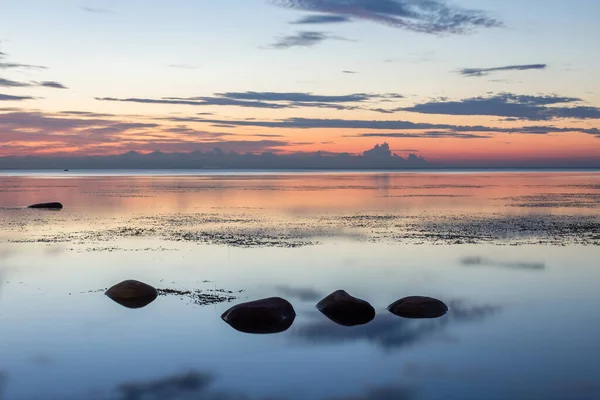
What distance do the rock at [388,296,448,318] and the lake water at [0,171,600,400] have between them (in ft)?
1.38

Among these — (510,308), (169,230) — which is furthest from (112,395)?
(169,230)

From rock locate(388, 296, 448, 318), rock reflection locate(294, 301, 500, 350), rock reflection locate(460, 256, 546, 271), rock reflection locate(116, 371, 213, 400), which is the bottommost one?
rock reflection locate(116, 371, 213, 400)

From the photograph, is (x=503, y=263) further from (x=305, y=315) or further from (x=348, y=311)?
(x=305, y=315)

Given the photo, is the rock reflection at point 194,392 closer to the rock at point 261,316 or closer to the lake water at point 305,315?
the lake water at point 305,315

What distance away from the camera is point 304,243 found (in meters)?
34.1

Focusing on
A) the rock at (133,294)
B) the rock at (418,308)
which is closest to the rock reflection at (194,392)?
the rock at (418,308)

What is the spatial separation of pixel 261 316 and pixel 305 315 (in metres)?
1.69

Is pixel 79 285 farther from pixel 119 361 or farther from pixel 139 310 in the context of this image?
pixel 119 361

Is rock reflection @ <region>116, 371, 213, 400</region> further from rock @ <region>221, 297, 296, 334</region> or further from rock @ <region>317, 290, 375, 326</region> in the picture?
rock @ <region>317, 290, 375, 326</region>

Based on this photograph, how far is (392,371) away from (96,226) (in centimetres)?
3162

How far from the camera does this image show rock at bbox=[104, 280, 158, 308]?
2169 cm

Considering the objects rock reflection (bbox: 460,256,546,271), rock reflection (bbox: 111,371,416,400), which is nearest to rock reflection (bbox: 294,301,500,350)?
rock reflection (bbox: 111,371,416,400)

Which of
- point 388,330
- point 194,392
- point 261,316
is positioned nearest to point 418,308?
point 388,330

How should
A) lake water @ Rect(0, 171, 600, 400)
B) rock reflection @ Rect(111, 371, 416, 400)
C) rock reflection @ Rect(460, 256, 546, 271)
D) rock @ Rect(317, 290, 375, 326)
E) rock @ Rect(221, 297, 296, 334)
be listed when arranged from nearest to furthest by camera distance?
rock reflection @ Rect(111, 371, 416, 400), lake water @ Rect(0, 171, 600, 400), rock @ Rect(221, 297, 296, 334), rock @ Rect(317, 290, 375, 326), rock reflection @ Rect(460, 256, 546, 271)
